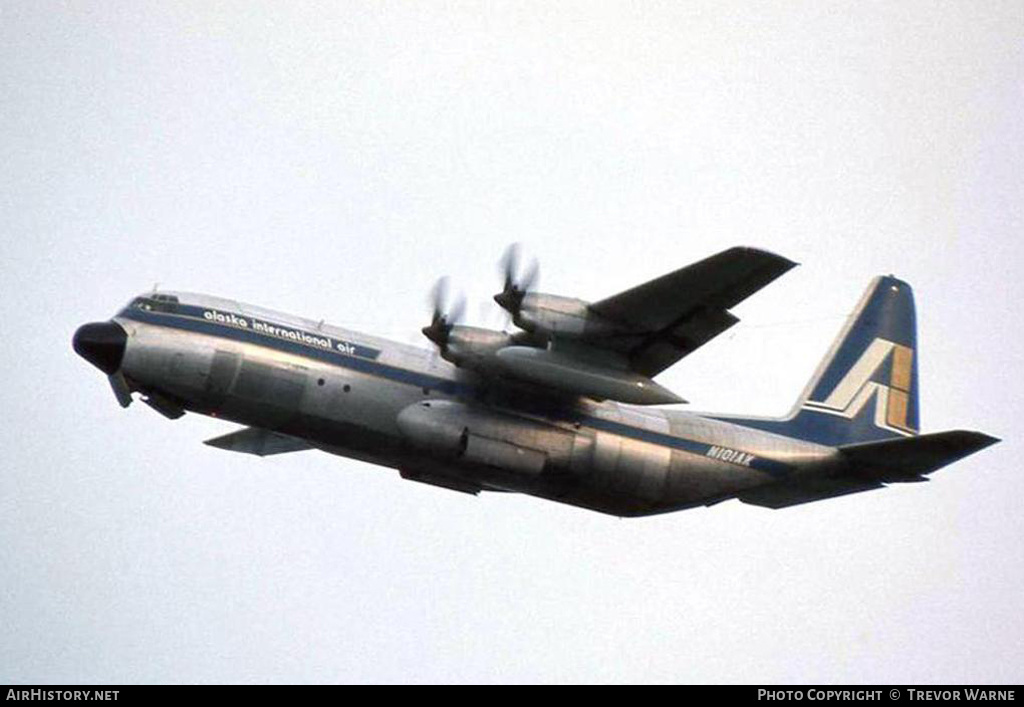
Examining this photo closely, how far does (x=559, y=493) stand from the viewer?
109 ft

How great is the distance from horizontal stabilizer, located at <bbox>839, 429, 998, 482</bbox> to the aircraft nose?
14839 millimetres

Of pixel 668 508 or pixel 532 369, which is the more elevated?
pixel 532 369

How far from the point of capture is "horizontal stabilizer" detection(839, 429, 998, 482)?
31434 mm

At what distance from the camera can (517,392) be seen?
3231 cm

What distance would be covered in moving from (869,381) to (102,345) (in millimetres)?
17136

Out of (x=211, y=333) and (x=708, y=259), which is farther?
(x=211, y=333)

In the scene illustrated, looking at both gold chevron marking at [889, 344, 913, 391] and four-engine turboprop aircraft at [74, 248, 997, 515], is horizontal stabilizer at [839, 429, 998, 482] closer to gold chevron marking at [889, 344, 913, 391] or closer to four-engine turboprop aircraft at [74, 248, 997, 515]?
four-engine turboprop aircraft at [74, 248, 997, 515]

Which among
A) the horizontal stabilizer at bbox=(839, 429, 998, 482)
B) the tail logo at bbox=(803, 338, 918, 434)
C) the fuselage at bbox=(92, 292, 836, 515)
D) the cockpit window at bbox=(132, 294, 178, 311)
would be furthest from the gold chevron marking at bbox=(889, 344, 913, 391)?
the cockpit window at bbox=(132, 294, 178, 311)
